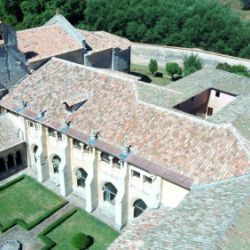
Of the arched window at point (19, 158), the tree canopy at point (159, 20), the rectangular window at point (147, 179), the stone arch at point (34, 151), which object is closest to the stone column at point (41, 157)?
the stone arch at point (34, 151)

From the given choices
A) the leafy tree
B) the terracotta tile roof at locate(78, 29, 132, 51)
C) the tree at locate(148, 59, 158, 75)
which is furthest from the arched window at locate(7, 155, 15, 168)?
the leafy tree

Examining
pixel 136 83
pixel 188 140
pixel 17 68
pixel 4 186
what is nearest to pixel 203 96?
pixel 136 83

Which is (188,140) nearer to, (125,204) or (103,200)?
(125,204)

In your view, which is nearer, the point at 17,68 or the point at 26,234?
the point at 26,234

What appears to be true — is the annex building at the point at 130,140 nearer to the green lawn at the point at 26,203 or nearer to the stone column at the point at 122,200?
the stone column at the point at 122,200

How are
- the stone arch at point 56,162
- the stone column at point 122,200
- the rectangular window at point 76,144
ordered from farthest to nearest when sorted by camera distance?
the stone arch at point 56,162
the rectangular window at point 76,144
the stone column at point 122,200

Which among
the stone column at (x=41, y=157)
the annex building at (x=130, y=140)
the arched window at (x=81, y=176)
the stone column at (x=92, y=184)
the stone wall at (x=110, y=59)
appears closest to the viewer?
the annex building at (x=130, y=140)
